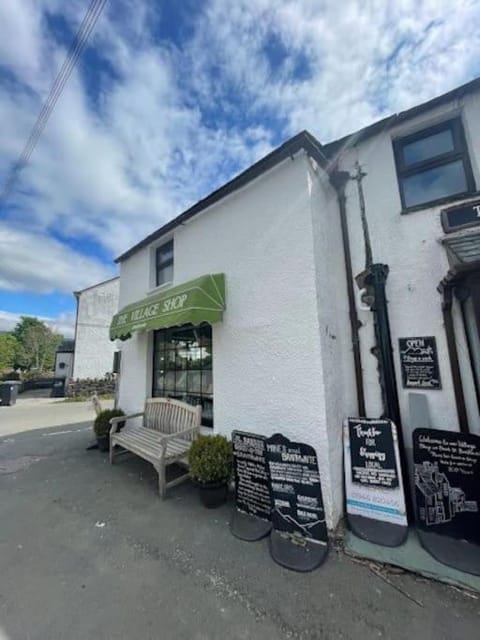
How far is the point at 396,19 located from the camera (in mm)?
4098

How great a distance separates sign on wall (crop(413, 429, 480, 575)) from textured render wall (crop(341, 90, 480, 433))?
1.45ft

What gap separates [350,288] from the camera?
14.8 ft

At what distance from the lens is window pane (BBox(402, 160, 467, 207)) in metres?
4.00

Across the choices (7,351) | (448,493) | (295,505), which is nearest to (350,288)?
(448,493)

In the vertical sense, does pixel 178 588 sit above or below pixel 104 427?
below

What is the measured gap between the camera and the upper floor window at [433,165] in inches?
157

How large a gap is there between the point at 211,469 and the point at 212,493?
1.37 ft

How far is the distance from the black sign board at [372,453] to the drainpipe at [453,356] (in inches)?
35.8

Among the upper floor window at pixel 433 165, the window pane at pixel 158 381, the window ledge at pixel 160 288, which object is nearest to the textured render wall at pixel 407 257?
the upper floor window at pixel 433 165

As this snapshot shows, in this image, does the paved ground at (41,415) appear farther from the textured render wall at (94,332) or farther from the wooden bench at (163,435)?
the wooden bench at (163,435)

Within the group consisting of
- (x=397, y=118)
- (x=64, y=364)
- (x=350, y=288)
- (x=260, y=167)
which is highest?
(x=397, y=118)

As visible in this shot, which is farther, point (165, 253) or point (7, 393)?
point (7, 393)

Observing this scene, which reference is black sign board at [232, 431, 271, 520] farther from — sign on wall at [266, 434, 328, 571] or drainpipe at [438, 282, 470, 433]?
drainpipe at [438, 282, 470, 433]

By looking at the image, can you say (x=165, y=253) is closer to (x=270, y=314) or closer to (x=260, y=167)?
(x=260, y=167)
